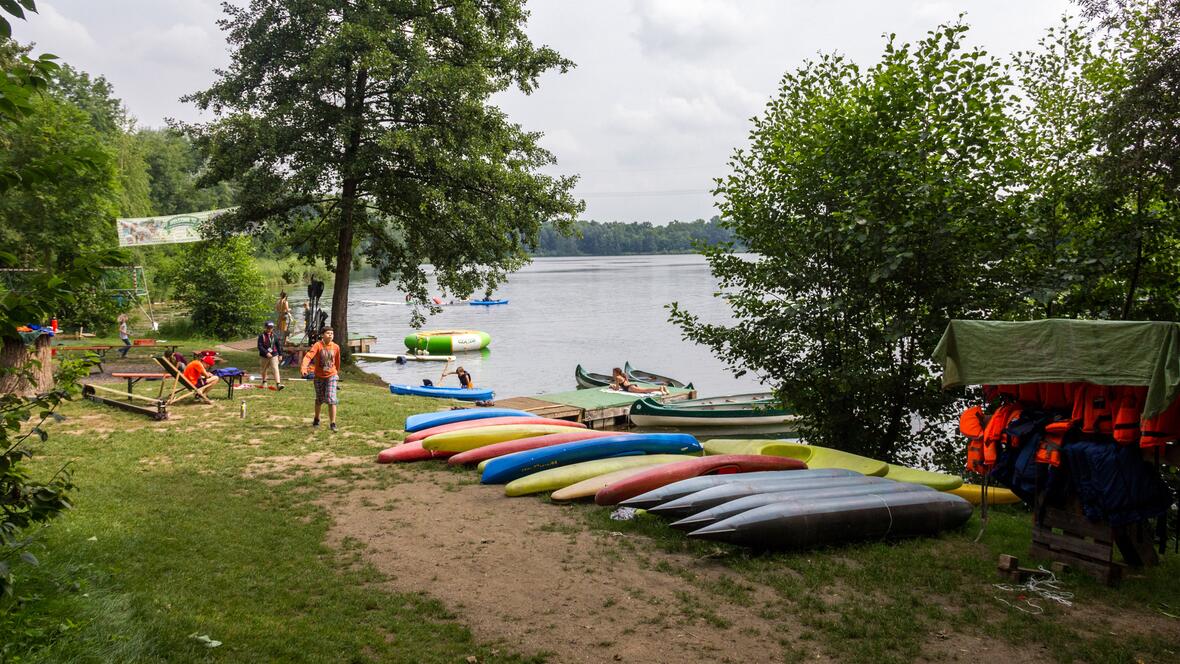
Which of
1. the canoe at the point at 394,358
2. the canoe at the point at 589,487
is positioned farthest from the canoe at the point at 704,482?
the canoe at the point at 394,358

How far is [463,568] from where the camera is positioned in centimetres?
712

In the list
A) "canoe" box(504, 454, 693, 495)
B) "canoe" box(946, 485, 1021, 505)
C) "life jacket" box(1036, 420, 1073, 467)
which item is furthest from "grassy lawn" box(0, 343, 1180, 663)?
"life jacket" box(1036, 420, 1073, 467)

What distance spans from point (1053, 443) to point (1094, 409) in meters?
0.45

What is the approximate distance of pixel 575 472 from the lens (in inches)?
397

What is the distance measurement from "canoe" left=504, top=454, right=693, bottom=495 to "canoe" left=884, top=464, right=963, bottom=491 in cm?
Result: 282

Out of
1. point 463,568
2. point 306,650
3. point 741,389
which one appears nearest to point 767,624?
point 463,568

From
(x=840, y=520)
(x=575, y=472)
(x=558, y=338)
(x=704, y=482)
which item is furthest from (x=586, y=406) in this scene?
(x=558, y=338)

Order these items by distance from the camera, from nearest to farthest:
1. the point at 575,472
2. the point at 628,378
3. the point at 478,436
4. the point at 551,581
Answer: the point at 551,581, the point at 575,472, the point at 478,436, the point at 628,378

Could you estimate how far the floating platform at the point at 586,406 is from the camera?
61.1 feet

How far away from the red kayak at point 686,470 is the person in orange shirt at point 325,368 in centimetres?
565

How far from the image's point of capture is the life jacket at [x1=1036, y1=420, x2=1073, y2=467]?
23.1 ft

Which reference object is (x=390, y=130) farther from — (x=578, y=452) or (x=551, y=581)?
(x=551, y=581)

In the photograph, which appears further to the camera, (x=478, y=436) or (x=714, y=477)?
(x=478, y=436)

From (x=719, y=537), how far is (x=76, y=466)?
7979 mm
